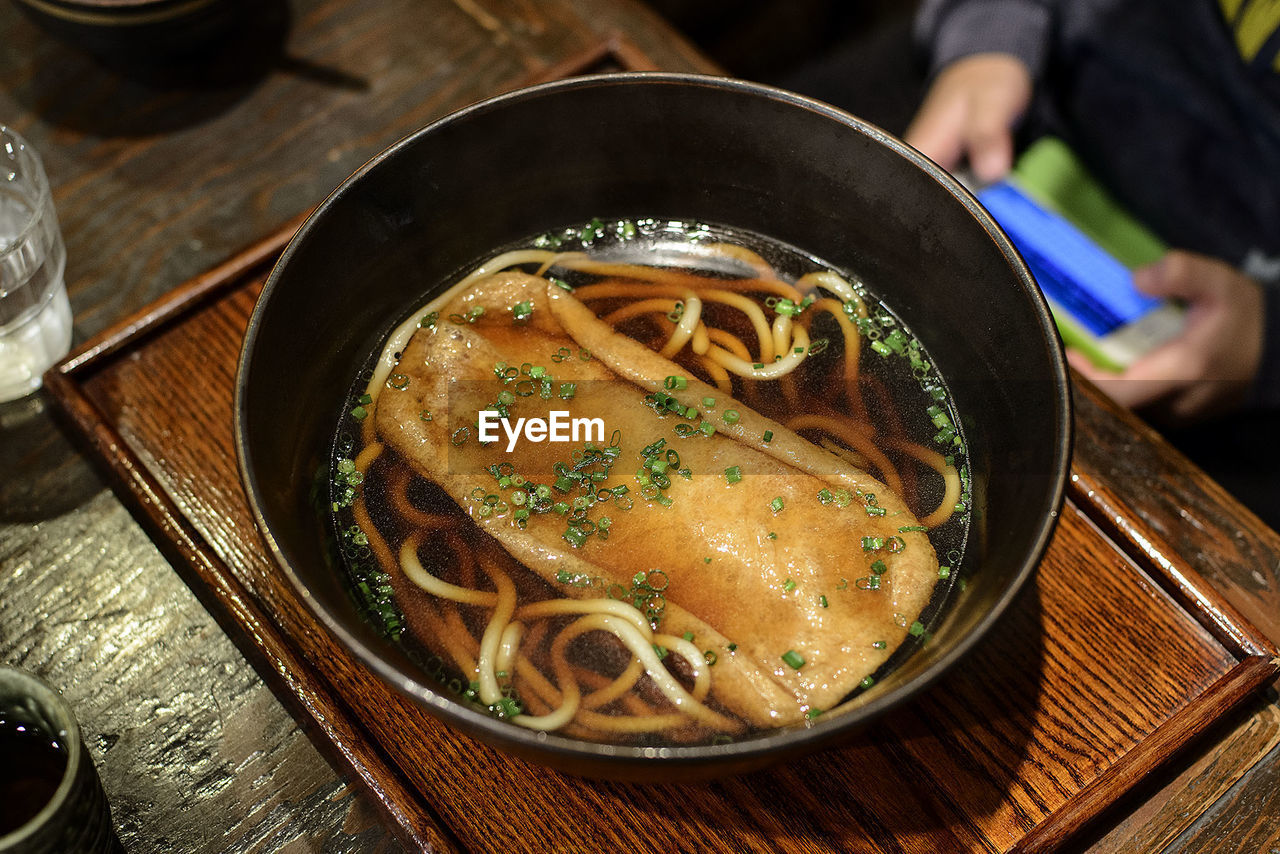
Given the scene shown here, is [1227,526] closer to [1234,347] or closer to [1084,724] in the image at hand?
[1084,724]

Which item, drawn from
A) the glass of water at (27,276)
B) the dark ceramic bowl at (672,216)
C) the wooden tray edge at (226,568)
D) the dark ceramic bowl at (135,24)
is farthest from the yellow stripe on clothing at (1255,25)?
the glass of water at (27,276)

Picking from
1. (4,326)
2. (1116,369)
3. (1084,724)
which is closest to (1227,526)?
(1084,724)

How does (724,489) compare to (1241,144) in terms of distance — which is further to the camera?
(1241,144)

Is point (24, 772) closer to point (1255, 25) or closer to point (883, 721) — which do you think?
point (883, 721)

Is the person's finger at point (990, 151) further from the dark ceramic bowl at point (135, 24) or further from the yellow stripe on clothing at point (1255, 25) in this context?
the dark ceramic bowl at point (135, 24)

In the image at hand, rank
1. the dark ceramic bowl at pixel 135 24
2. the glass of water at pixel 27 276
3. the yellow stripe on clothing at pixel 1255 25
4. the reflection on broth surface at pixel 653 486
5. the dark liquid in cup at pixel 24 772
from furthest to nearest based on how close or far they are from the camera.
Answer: the yellow stripe on clothing at pixel 1255 25, the dark ceramic bowl at pixel 135 24, the glass of water at pixel 27 276, the reflection on broth surface at pixel 653 486, the dark liquid in cup at pixel 24 772

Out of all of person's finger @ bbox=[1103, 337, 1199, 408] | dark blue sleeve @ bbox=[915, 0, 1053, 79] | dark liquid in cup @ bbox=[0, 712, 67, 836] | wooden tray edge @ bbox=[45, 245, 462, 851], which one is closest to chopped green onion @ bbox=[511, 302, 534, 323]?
wooden tray edge @ bbox=[45, 245, 462, 851]
